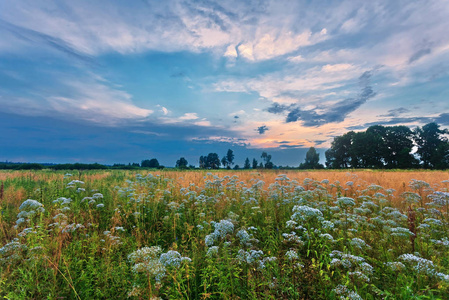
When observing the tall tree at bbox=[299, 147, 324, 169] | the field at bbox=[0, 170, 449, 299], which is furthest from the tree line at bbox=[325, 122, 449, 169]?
the field at bbox=[0, 170, 449, 299]

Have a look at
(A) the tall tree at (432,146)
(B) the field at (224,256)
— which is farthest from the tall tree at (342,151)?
(B) the field at (224,256)

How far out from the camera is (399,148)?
56.3 metres

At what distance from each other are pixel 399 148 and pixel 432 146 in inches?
300

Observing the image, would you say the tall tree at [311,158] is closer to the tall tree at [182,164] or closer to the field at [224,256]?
the tall tree at [182,164]

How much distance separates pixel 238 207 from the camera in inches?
271

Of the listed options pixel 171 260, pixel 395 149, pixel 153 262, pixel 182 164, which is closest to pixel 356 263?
pixel 171 260

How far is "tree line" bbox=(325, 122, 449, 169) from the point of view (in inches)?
2064

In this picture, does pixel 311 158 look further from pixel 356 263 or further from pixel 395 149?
pixel 356 263

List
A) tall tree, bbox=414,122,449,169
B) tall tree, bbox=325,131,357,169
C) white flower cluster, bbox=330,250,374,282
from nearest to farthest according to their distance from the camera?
1. white flower cluster, bbox=330,250,374,282
2. tall tree, bbox=414,122,449,169
3. tall tree, bbox=325,131,357,169

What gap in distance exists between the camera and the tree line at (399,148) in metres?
52.4

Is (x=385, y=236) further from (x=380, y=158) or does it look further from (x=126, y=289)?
(x=380, y=158)

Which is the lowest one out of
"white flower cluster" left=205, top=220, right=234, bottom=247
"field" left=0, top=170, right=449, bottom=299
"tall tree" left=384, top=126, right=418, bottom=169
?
"field" left=0, top=170, right=449, bottom=299

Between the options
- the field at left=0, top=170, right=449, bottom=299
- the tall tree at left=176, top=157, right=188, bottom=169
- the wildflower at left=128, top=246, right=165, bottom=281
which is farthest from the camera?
the tall tree at left=176, top=157, right=188, bottom=169

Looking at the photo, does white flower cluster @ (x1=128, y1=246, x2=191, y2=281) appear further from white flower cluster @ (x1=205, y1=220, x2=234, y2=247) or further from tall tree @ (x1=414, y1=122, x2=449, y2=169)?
tall tree @ (x1=414, y1=122, x2=449, y2=169)
